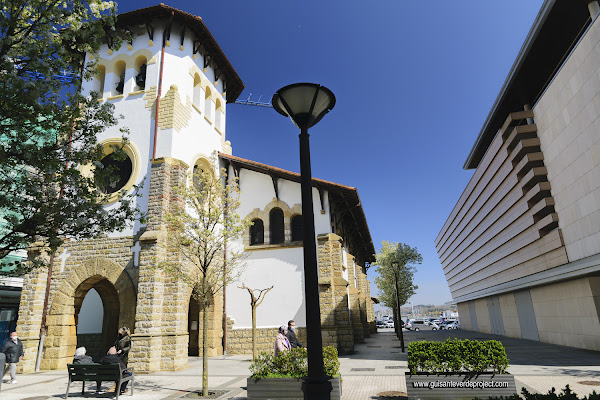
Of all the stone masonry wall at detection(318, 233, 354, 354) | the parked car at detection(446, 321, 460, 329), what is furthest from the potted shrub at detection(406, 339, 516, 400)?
the parked car at detection(446, 321, 460, 329)

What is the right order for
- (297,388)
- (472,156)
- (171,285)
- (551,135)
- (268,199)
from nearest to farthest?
(297,388), (171,285), (551,135), (268,199), (472,156)

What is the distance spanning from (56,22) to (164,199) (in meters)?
7.88

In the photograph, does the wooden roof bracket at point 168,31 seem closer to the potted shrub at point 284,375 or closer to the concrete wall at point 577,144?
the potted shrub at point 284,375

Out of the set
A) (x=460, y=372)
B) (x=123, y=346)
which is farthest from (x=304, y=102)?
(x=123, y=346)

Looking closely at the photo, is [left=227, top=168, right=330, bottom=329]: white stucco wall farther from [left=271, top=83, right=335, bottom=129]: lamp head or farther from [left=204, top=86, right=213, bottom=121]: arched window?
[left=271, top=83, right=335, bottom=129]: lamp head

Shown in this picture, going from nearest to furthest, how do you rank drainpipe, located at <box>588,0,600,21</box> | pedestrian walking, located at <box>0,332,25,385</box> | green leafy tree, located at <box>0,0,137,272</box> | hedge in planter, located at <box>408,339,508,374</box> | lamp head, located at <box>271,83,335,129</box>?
1. lamp head, located at <box>271,83,335,129</box>
2. green leafy tree, located at <box>0,0,137,272</box>
3. hedge in planter, located at <box>408,339,508,374</box>
4. pedestrian walking, located at <box>0,332,25,385</box>
5. drainpipe, located at <box>588,0,600,21</box>

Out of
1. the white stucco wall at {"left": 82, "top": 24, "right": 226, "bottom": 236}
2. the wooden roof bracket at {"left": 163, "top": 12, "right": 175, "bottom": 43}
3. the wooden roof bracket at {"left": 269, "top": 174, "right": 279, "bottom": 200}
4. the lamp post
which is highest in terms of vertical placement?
the wooden roof bracket at {"left": 163, "top": 12, "right": 175, "bottom": 43}

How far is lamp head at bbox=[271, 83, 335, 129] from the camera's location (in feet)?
13.4

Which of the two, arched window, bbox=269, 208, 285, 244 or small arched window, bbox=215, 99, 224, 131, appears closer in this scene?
arched window, bbox=269, 208, 285, 244

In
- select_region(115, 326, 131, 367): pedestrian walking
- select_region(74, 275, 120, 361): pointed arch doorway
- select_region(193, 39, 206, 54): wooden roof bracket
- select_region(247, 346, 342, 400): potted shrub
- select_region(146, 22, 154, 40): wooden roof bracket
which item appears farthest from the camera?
select_region(193, 39, 206, 54): wooden roof bracket

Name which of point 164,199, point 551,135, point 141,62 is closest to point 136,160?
point 164,199

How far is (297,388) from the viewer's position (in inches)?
297

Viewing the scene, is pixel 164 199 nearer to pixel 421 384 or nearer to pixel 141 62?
pixel 141 62

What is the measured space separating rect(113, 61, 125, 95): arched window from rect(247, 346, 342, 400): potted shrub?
15.1 metres
